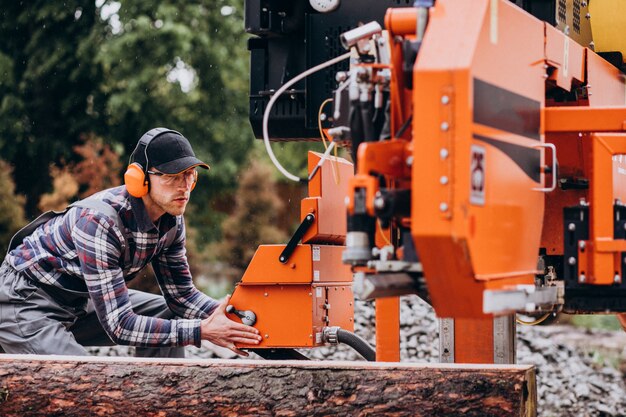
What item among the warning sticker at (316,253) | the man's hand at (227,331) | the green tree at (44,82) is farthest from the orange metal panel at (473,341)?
the green tree at (44,82)

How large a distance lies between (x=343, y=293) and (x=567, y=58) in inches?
69.9

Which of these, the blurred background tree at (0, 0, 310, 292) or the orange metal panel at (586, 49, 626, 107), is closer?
the orange metal panel at (586, 49, 626, 107)

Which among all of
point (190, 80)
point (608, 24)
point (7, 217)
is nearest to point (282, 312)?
point (608, 24)

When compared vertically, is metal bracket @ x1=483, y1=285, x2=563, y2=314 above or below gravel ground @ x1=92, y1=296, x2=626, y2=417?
above

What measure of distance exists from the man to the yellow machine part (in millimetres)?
2130

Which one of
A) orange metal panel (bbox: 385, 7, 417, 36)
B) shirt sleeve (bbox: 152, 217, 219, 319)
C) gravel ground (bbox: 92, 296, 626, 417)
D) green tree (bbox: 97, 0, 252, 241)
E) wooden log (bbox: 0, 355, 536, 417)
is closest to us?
orange metal panel (bbox: 385, 7, 417, 36)

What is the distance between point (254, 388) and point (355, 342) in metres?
0.94

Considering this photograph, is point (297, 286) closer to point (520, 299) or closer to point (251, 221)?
point (520, 299)

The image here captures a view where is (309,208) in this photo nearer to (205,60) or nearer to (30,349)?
(30,349)

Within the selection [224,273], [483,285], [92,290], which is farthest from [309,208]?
[224,273]

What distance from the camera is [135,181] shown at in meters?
5.06

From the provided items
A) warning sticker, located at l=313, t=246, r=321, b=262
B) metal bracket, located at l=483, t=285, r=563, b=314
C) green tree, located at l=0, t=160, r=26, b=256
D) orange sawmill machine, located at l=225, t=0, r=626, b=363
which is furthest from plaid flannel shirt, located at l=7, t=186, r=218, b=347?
green tree, located at l=0, t=160, r=26, b=256

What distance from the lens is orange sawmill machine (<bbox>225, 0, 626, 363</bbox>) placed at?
3.28 meters

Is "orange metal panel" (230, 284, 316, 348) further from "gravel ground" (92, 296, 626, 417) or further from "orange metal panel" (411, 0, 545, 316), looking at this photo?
"gravel ground" (92, 296, 626, 417)
